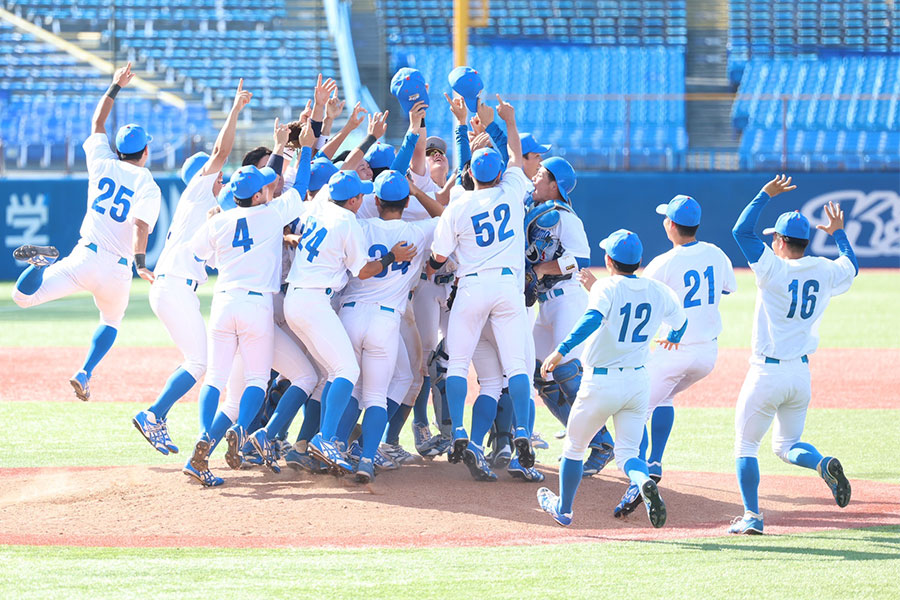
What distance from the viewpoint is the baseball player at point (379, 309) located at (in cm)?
719

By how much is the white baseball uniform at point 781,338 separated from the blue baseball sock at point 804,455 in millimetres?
254

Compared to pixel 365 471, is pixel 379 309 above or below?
above

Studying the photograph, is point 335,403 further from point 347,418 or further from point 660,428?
point 660,428

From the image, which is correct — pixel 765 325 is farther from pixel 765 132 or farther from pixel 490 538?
pixel 765 132

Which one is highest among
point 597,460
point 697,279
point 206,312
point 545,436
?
point 697,279

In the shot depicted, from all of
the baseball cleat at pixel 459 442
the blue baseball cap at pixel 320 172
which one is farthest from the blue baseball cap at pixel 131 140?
the baseball cleat at pixel 459 442

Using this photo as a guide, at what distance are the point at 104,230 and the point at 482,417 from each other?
3.12m

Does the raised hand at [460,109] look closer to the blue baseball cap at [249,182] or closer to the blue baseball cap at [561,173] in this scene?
the blue baseball cap at [561,173]

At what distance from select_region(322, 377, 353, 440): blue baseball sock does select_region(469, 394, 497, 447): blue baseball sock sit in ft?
2.76

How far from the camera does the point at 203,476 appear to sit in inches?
276

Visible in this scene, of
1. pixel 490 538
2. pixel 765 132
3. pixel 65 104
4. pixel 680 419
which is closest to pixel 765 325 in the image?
pixel 490 538

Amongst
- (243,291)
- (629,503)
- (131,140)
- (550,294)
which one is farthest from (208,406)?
(629,503)

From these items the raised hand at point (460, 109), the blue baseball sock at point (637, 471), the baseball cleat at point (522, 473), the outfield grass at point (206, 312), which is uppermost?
the raised hand at point (460, 109)

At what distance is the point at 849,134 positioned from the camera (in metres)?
24.9
